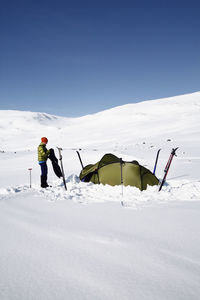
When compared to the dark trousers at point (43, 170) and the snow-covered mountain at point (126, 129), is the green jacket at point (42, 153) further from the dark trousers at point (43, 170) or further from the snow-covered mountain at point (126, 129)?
the snow-covered mountain at point (126, 129)

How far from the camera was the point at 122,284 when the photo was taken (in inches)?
76.7

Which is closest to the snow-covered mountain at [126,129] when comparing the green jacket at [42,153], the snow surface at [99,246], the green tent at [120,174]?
the green tent at [120,174]

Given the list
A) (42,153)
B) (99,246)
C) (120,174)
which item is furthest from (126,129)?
(99,246)

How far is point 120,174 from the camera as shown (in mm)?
6613

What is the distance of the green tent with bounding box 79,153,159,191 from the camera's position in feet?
21.0

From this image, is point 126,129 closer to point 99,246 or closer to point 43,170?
point 43,170

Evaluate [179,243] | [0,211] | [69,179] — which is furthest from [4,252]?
[69,179]

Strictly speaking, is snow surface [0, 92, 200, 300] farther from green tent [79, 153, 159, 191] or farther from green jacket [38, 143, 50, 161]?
green jacket [38, 143, 50, 161]

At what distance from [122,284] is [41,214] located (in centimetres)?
242

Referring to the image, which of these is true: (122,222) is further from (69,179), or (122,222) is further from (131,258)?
(69,179)

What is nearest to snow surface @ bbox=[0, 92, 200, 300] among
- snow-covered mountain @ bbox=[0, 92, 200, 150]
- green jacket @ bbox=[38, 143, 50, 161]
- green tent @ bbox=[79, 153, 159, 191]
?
green tent @ bbox=[79, 153, 159, 191]

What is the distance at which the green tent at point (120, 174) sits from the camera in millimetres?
6398

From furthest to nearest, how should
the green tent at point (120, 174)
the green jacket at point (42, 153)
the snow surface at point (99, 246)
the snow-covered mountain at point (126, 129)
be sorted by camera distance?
the snow-covered mountain at point (126, 129) → the green jacket at point (42, 153) → the green tent at point (120, 174) → the snow surface at point (99, 246)

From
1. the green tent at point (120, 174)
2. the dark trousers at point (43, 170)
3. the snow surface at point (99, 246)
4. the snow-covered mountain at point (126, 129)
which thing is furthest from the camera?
the snow-covered mountain at point (126, 129)
